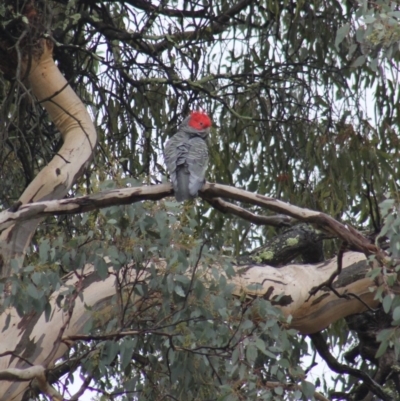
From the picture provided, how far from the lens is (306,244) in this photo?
127 inches

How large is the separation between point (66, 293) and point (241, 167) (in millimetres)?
1543

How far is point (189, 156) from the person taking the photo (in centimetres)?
303

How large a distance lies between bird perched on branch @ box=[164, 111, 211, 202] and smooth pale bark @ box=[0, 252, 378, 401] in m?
0.25

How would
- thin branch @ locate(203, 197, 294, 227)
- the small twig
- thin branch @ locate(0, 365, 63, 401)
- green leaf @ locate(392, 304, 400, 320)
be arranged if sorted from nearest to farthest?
1. thin branch @ locate(0, 365, 63, 401)
2. green leaf @ locate(392, 304, 400, 320)
3. thin branch @ locate(203, 197, 294, 227)
4. the small twig

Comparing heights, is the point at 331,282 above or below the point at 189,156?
below

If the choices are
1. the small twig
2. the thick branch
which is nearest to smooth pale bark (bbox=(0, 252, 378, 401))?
the small twig

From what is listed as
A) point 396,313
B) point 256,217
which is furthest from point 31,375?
point 396,313

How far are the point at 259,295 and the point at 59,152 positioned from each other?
2.80 ft

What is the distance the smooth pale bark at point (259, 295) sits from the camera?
263 centimetres

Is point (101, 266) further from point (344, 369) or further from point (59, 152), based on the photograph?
point (344, 369)

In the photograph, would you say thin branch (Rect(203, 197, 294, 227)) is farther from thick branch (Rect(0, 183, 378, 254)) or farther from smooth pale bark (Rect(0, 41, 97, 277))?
smooth pale bark (Rect(0, 41, 97, 277))

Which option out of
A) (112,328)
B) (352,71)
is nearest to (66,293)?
(112,328)

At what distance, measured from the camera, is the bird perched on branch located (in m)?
2.68

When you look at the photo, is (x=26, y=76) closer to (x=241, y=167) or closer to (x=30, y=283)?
(x=30, y=283)
